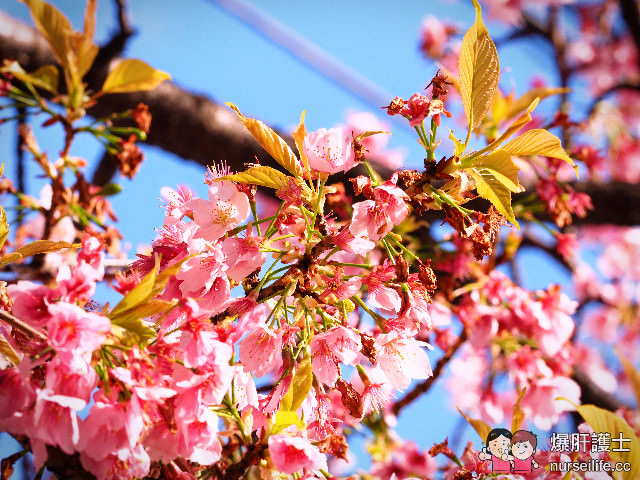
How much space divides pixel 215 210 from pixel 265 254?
0.08 metres

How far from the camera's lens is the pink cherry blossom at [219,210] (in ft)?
2.05

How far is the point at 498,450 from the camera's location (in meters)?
0.79

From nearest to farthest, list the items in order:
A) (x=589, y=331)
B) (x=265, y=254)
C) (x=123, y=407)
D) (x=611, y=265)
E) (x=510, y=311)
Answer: (x=123, y=407) → (x=265, y=254) → (x=510, y=311) → (x=589, y=331) → (x=611, y=265)

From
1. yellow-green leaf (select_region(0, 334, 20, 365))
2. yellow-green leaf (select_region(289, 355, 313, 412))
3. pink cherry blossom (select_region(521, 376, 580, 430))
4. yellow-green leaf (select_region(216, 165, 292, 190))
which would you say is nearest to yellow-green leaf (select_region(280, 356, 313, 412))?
yellow-green leaf (select_region(289, 355, 313, 412))

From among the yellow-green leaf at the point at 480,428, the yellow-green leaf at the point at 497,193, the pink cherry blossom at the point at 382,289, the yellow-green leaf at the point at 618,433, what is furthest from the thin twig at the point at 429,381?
the yellow-green leaf at the point at 497,193

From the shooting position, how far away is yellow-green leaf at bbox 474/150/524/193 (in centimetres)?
59

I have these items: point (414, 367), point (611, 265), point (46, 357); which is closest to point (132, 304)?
point (46, 357)

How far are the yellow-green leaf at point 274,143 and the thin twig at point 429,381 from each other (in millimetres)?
738

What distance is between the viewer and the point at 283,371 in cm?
63

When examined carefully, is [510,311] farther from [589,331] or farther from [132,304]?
[589,331]

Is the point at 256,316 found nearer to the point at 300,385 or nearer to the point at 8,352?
the point at 300,385

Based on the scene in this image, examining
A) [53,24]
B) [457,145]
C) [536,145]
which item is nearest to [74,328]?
[457,145]

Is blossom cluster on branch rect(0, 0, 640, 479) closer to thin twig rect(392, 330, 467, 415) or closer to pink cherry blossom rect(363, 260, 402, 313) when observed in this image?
pink cherry blossom rect(363, 260, 402, 313)

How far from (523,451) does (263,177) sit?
576 mm
